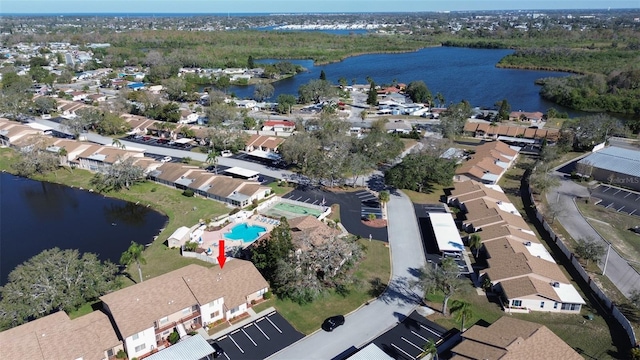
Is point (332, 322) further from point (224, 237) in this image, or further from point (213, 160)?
point (213, 160)

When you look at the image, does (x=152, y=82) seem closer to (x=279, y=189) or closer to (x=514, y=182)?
(x=279, y=189)

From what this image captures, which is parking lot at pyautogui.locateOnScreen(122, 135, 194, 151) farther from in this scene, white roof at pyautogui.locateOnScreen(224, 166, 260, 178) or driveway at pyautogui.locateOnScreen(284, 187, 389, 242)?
driveway at pyautogui.locateOnScreen(284, 187, 389, 242)

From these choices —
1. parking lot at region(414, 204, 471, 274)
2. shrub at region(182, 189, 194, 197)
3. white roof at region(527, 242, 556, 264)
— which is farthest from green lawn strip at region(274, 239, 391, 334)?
shrub at region(182, 189, 194, 197)

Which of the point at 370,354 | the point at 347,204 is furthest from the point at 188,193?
the point at 370,354

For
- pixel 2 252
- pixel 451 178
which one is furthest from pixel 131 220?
pixel 451 178

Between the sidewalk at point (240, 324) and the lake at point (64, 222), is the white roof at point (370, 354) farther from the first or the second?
the lake at point (64, 222)
